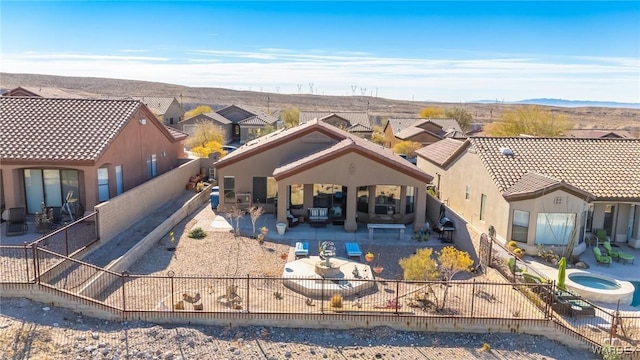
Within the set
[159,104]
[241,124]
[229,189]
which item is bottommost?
[229,189]

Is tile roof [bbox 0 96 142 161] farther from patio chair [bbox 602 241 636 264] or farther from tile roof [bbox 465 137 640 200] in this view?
patio chair [bbox 602 241 636 264]

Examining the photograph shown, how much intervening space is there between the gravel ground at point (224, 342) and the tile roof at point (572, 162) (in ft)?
31.9

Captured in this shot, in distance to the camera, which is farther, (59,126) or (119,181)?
(119,181)

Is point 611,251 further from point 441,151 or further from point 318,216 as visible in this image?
point 318,216

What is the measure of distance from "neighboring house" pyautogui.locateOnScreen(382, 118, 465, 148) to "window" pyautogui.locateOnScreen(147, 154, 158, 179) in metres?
32.8

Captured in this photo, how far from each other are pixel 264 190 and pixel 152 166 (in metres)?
8.46

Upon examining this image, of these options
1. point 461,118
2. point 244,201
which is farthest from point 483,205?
point 461,118

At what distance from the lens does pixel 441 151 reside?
33.4m

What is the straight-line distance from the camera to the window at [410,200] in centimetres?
2642


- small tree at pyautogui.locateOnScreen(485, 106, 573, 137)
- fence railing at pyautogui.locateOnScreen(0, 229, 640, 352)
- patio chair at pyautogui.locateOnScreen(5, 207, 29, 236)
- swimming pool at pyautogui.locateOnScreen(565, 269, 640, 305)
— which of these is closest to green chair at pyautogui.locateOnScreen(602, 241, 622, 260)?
swimming pool at pyautogui.locateOnScreen(565, 269, 640, 305)

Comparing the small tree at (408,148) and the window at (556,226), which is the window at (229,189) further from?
the small tree at (408,148)

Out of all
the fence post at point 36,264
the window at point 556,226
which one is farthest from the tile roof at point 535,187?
the fence post at point 36,264

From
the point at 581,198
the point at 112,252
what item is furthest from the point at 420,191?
the point at 112,252

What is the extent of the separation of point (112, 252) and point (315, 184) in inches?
434
